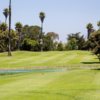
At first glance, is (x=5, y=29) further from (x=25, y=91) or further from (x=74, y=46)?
(x=25, y=91)

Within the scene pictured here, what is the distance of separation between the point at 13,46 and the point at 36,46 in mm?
6977

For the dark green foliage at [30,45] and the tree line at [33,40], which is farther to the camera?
the dark green foliage at [30,45]

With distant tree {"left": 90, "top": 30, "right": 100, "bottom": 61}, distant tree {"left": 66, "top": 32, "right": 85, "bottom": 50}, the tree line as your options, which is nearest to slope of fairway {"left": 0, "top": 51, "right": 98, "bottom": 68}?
distant tree {"left": 90, "top": 30, "right": 100, "bottom": 61}

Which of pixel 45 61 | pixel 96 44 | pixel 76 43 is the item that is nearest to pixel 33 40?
pixel 76 43

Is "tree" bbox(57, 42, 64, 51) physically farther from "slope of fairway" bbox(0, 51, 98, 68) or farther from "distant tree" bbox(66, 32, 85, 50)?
"slope of fairway" bbox(0, 51, 98, 68)

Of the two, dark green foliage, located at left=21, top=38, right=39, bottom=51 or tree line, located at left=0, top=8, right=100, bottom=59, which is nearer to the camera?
tree line, located at left=0, top=8, right=100, bottom=59

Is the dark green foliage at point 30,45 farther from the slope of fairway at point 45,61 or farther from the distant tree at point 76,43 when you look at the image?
the slope of fairway at point 45,61

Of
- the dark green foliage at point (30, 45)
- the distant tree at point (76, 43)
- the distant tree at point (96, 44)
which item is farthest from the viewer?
the distant tree at point (76, 43)

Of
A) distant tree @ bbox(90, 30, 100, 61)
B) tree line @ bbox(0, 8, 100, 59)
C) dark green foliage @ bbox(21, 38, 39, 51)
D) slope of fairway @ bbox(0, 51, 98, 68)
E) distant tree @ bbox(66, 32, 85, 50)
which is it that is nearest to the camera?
distant tree @ bbox(90, 30, 100, 61)

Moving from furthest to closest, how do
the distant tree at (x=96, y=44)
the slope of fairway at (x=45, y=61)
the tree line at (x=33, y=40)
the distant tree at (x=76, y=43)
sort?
the distant tree at (x=76, y=43), the tree line at (x=33, y=40), the slope of fairway at (x=45, y=61), the distant tree at (x=96, y=44)

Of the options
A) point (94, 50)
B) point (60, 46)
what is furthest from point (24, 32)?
point (94, 50)

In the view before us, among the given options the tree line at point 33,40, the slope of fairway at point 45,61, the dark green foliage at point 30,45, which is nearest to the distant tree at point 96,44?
the slope of fairway at point 45,61

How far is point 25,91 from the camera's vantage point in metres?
18.0

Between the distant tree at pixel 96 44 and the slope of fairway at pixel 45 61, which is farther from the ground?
the distant tree at pixel 96 44
